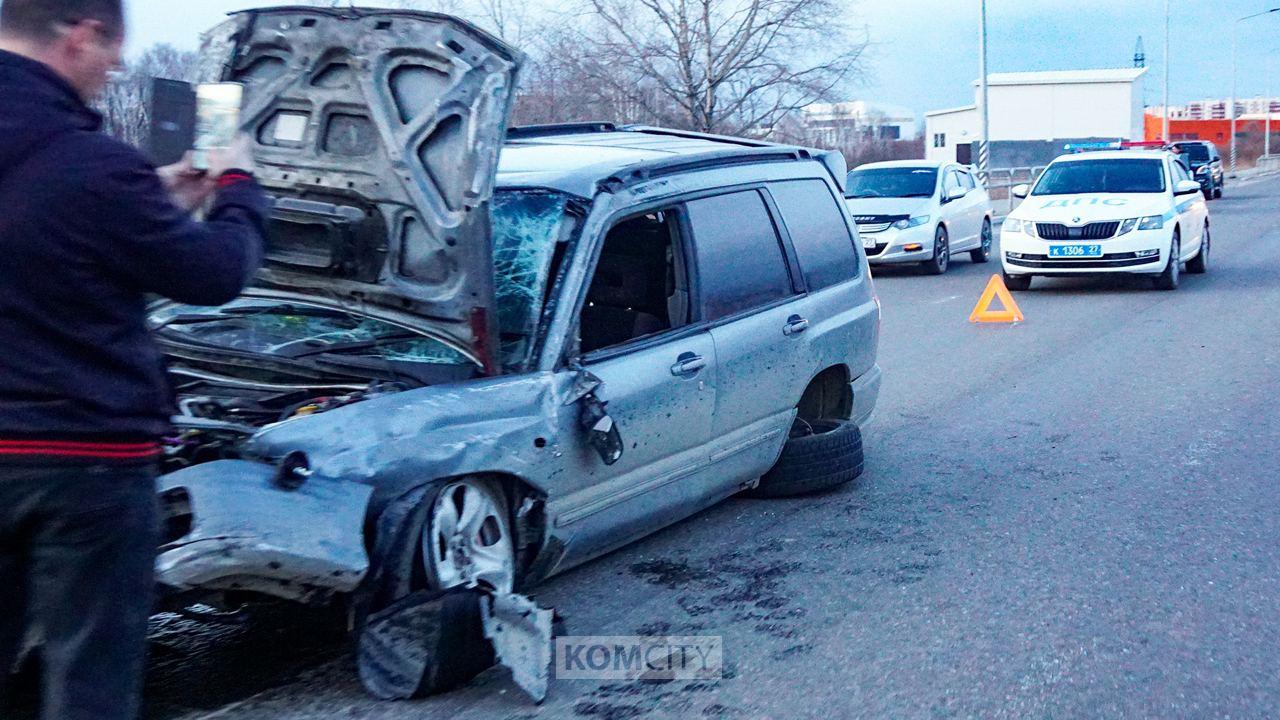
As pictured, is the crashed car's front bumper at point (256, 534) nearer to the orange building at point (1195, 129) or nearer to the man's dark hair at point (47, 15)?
the man's dark hair at point (47, 15)

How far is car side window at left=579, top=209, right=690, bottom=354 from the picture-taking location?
563 centimetres

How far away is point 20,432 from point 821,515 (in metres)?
4.31

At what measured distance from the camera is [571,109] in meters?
27.1

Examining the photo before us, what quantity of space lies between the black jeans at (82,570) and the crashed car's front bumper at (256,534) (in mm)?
706

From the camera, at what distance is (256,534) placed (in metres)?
3.44

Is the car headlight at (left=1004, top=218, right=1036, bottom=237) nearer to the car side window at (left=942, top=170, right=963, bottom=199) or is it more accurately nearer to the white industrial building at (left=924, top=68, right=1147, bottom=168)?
the car side window at (left=942, top=170, right=963, bottom=199)

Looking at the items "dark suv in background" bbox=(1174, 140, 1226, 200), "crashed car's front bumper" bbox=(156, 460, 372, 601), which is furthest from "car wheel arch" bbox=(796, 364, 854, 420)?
"dark suv in background" bbox=(1174, 140, 1226, 200)

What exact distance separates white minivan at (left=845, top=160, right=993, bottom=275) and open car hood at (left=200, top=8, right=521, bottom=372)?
45.3ft

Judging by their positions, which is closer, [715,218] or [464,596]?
[464,596]

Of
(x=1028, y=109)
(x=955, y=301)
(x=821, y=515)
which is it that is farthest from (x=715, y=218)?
(x=1028, y=109)

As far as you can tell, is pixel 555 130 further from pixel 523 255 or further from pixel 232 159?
pixel 232 159

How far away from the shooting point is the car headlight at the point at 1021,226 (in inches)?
645

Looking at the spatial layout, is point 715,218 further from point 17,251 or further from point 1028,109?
point 1028,109

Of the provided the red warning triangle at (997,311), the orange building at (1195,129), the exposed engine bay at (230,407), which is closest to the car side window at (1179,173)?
the red warning triangle at (997,311)
